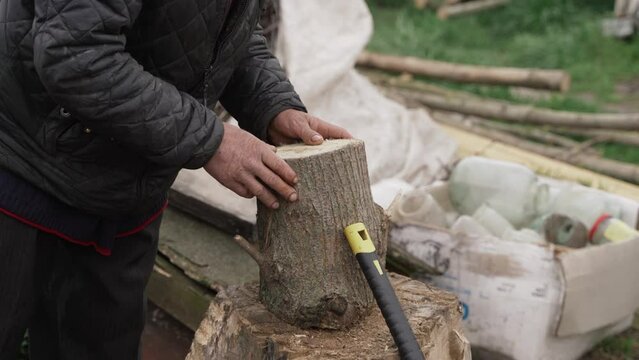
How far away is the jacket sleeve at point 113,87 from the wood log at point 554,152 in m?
3.63

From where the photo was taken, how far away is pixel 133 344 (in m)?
2.65

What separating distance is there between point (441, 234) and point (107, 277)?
1.42 metres

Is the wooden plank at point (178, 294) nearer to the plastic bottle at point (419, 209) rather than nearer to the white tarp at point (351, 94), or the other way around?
the plastic bottle at point (419, 209)

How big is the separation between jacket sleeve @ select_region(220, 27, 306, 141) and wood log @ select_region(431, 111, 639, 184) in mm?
3081

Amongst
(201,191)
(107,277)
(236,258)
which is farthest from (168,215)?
(107,277)

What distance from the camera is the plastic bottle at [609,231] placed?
354cm

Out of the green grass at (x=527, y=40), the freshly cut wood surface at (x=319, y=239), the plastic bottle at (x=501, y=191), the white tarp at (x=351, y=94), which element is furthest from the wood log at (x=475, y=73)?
the freshly cut wood surface at (x=319, y=239)

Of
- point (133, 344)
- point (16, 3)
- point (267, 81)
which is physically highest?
point (16, 3)

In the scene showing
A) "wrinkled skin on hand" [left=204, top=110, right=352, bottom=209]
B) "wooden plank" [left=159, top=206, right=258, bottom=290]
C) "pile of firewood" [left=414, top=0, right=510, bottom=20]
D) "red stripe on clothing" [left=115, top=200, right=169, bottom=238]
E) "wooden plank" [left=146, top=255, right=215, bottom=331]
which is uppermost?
"wrinkled skin on hand" [left=204, top=110, right=352, bottom=209]

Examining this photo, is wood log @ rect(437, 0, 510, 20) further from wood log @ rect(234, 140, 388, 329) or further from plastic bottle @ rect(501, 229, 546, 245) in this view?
wood log @ rect(234, 140, 388, 329)

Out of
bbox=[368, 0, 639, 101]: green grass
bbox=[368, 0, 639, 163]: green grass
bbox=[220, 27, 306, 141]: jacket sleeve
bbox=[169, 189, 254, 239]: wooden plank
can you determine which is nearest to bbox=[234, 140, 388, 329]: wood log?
bbox=[220, 27, 306, 141]: jacket sleeve

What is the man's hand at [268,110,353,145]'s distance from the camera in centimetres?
A: 227

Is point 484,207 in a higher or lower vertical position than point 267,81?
lower

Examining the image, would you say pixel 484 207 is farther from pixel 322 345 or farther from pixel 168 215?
pixel 322 345
